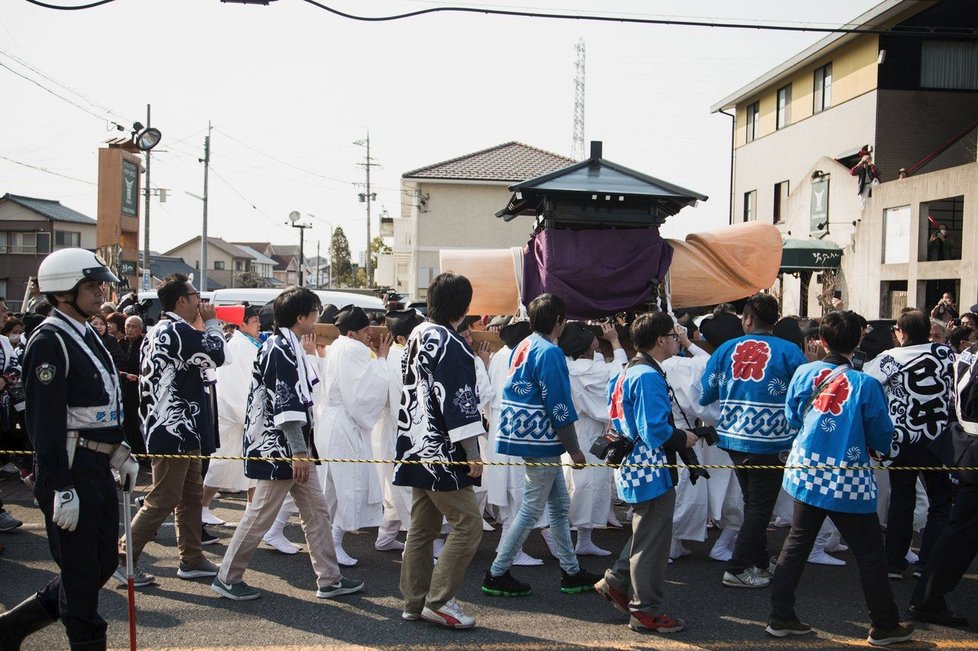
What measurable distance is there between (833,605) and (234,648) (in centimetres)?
365

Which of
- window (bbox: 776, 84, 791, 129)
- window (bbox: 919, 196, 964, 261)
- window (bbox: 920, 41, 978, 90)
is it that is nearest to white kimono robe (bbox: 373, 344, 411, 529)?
window (bbox: 919, 196, 964, 261)

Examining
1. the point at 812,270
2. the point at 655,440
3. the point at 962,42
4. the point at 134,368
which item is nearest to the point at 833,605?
Result: the point at 655,440

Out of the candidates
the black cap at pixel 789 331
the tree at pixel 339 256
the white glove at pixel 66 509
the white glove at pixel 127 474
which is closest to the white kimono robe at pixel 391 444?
the white glove at pixel 127 474

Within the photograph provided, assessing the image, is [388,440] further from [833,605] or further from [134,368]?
[833,605]

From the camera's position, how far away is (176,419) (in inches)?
210

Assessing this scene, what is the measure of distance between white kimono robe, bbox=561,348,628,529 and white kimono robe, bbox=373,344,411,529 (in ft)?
4.28

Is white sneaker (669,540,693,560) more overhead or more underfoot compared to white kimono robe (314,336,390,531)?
more underfoot

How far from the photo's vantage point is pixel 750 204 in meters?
29.1

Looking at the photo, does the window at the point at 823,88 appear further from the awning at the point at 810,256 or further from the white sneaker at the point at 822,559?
the white sneaker at the point at 822,559

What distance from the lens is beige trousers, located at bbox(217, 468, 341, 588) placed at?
502 cm

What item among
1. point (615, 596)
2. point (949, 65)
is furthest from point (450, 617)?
point (949, 65)

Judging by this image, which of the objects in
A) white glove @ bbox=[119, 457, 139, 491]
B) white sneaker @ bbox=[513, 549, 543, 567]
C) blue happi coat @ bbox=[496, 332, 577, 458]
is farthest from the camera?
white sneaker @ bbox=[513, 549, 543, 567]

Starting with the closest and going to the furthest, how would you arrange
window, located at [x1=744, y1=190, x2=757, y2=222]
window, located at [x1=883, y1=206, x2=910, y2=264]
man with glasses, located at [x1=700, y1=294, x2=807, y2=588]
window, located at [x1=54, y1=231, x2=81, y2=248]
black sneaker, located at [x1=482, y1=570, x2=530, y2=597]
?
black sneaker, located at [x1=482, y1=570, x2=530, y2=597], man with glasses, located at [x1=700, y1=294, x2=807, y2=588], window, located at [x1=883, y1=206, x2=910, y2=264], window, located at [x1=744, y1=190, x2=757, y2=222], window, located at [x1=54, y1=231, x2=81, y2=248]

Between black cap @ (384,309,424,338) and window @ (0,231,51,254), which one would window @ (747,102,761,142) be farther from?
window @ (0,231,51,254)
